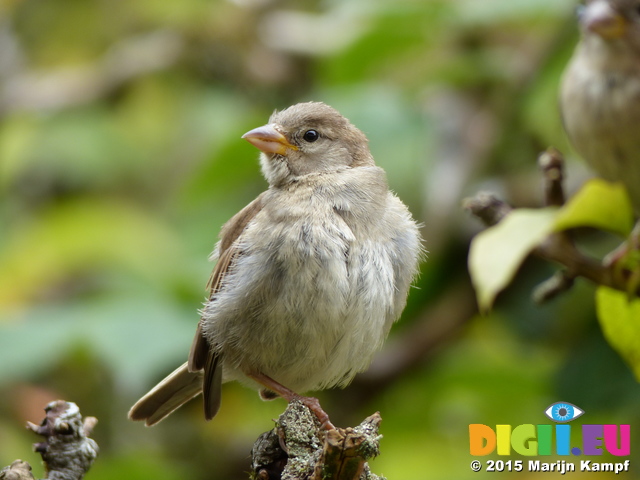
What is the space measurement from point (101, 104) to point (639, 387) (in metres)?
3.90

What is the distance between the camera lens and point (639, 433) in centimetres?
443

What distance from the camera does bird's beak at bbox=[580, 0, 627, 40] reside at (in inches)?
168

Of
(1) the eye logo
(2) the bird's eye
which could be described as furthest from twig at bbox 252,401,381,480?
(1) the eye logo

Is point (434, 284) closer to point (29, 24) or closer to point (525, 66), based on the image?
point (525, 66)

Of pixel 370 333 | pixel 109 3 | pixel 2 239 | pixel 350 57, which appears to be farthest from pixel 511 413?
pixel 109 3

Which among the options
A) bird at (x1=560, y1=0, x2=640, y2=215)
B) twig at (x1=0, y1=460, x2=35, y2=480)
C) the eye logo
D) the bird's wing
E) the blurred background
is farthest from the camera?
bird at (x1=560, y1=0, x2=640, y2=215)

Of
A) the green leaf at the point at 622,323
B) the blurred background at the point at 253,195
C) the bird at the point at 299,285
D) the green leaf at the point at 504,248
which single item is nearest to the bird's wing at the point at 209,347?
the bird at the point at 299,285

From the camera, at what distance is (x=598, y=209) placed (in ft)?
7.49

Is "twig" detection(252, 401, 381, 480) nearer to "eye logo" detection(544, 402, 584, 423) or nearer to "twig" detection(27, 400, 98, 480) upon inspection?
"twig" detection(27, 400, 98, 480)

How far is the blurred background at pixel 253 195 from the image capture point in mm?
4203

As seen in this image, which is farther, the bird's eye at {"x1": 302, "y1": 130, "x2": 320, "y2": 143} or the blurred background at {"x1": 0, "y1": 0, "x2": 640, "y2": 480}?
the blurred background at {"x1": 0, "y1": 0, "x2": 640, "y2": 480}

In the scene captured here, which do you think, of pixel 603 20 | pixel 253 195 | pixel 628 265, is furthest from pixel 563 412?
pixel 253 195

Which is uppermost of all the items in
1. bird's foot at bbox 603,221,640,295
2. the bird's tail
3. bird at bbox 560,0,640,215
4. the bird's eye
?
bird at bbox 560,0,640,215

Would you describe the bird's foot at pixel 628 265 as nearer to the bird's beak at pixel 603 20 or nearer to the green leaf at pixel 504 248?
the green leaf at pixel 504 248
